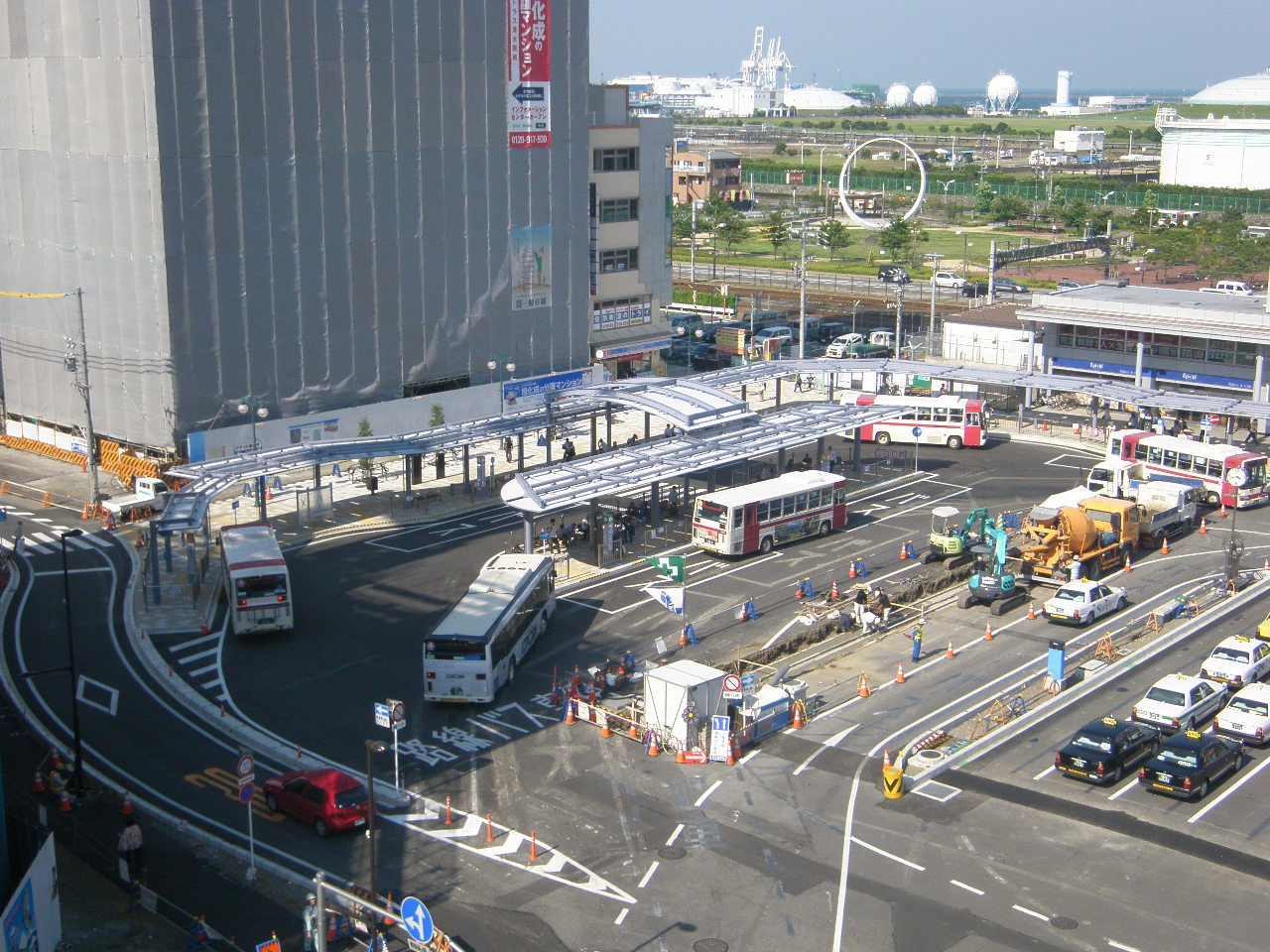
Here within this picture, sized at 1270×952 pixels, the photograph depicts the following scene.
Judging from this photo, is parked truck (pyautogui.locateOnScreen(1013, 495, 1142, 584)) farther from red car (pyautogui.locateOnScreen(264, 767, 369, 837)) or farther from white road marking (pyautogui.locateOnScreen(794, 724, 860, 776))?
red car (pyautogui.locateOnScreen(264, 767, 369, 837))

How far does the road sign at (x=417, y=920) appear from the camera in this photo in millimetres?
22562

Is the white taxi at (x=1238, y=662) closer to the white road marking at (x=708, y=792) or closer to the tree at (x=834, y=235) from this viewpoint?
the white road marking at (x=708, y=792)

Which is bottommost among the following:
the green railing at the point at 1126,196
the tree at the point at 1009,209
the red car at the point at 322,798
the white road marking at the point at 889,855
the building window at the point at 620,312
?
the white road marking at the point at 889,855

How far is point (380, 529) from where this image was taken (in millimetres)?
55625

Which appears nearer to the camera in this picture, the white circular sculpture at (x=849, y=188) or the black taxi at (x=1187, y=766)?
the black taxi at (x=1187, y=766)

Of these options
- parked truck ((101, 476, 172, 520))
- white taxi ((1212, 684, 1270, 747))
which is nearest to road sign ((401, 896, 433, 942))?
white taxi ((1212, 684, 1270, 747))

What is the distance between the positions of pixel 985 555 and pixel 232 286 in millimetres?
34937

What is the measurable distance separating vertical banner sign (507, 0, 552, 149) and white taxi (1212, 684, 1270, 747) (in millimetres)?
47701

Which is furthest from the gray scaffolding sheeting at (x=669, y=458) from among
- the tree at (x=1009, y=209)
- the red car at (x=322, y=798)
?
the tree at (x=1009, y=209)

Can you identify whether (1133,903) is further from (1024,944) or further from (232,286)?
(232,286)

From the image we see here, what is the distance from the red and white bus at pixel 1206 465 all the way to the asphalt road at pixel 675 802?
560 inches

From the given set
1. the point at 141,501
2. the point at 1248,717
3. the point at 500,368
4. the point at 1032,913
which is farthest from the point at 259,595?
the point at 500,368

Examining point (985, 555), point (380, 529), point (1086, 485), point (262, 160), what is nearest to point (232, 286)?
point (262, 160)

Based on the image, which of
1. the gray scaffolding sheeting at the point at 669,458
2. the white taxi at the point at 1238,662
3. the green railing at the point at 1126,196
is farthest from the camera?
the green railing at the point at 1126,196
